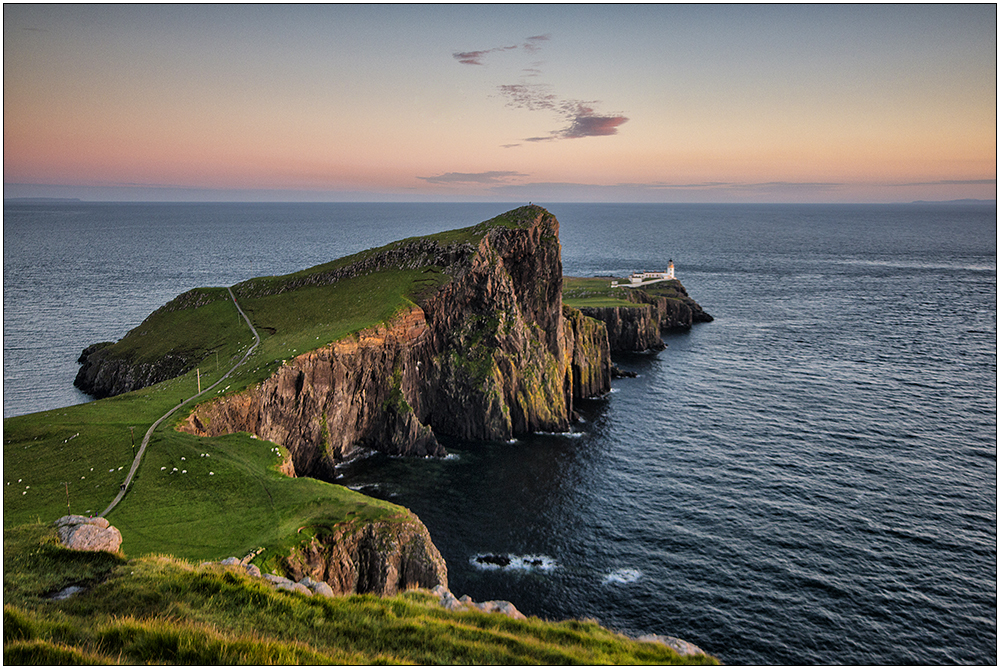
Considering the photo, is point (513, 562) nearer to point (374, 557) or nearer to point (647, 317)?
point (374, 557)

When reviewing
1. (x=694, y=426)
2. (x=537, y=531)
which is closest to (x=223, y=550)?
(x=537, y=531)

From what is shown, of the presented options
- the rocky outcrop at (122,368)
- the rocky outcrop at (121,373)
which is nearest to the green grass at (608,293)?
the rocky outcrop at (122,368)

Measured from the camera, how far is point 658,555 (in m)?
56.8

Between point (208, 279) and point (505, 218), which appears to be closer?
point (505, 218)

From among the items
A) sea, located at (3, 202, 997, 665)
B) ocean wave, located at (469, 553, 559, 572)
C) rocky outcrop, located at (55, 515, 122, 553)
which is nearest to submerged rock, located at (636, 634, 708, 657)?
sea, located at (3, 202, 997, 665)

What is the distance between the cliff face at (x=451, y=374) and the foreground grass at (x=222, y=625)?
1557 inches

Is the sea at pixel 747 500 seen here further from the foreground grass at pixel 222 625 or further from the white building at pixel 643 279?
the white building at pixel 643 279

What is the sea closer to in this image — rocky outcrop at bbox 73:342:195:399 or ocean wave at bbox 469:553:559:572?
ocean wave at bbox 469:553:559:572

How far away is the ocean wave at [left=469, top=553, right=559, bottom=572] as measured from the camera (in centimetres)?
5547

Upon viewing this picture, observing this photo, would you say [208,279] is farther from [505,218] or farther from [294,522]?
[294,522]

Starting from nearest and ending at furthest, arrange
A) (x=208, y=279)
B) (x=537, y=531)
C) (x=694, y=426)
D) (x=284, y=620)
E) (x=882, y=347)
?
(x=284, y=620)
(x=537, y=531)
(x=694, y=426)
(x=882, y=347)
(x=208, y=279)

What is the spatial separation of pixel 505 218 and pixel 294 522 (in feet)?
227

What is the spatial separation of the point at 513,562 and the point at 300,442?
31434 mm

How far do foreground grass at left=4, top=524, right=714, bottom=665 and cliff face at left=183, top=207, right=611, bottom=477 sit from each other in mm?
39539
